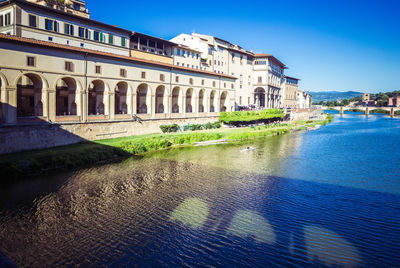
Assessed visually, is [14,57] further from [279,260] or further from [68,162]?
[279,260]

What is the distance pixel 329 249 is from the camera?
13.0 meters

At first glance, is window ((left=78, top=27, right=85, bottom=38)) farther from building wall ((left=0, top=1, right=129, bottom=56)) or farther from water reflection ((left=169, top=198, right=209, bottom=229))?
water reflection ((left=169, top=198, right=209, bottom=229))

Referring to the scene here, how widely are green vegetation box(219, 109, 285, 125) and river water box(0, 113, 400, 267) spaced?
27194 mm

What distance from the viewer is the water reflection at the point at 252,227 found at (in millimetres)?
14014

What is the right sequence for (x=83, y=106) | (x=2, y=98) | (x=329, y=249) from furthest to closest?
(x=83, y=106) → (x=2, y=98) → (x=329, y=249)

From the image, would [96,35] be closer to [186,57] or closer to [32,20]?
[32,20]

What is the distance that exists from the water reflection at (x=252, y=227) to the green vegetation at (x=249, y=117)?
39028 millimetres

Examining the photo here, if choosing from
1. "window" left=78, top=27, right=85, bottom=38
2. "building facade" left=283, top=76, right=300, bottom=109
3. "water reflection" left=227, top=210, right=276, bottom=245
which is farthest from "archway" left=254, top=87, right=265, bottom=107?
"water reflection" left=227, top=210, right=276, bottom=245

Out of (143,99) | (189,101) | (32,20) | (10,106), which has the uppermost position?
(32,20)

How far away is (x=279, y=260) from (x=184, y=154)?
2243cm

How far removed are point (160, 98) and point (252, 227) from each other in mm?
35295

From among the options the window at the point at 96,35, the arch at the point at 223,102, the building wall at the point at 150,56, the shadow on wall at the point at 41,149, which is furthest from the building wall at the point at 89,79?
the arch at the point at 223,102

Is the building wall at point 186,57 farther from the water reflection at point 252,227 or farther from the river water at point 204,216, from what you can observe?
the water reflection at point 252,227

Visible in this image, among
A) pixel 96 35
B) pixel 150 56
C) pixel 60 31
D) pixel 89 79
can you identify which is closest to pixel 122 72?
pixel 89 79
